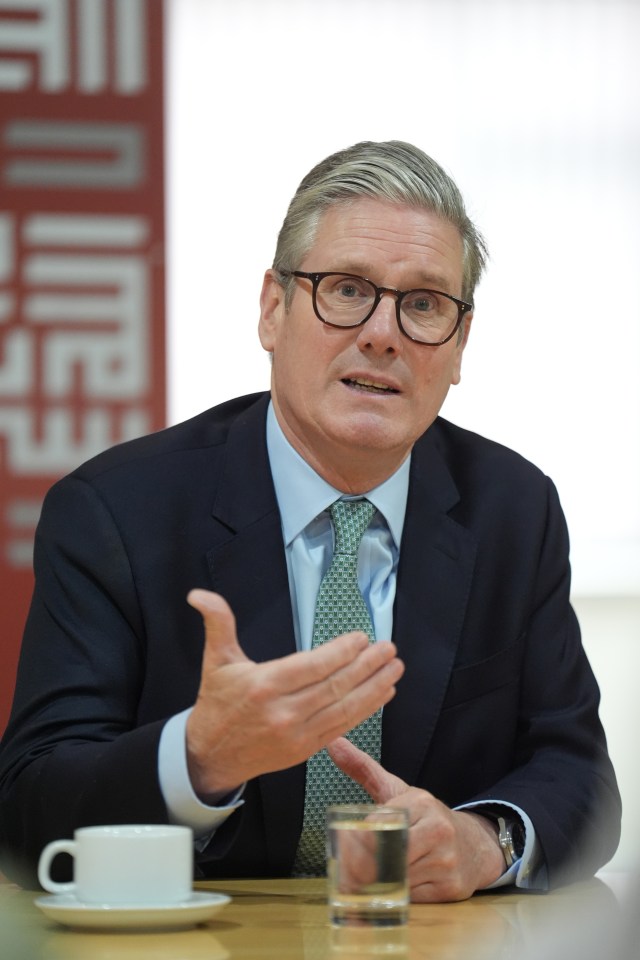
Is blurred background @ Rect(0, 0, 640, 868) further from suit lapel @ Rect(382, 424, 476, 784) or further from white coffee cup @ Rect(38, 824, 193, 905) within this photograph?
white coffee cup @ Rect(38, 824, 193, 905)

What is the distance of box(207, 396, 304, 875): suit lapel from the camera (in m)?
1.66

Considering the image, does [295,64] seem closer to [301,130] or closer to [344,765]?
[301,130]

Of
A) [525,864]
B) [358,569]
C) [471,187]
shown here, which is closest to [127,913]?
[525,864]

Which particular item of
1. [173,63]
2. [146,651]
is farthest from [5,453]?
[146,651]

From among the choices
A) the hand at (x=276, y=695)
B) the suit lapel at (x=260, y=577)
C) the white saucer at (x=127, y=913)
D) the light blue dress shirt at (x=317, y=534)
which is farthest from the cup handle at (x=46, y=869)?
the light blue dress shirt at (x=317, y=534)

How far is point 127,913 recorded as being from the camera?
111 cm

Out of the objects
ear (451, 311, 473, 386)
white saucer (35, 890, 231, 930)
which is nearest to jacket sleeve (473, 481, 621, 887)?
ear (451, 311, 473, 386)

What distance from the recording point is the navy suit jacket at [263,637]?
5.21 feet

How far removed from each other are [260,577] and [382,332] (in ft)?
1.18

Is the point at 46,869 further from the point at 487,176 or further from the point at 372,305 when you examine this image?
the point at 487,176

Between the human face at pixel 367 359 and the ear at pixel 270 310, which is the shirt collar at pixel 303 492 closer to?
the human face at pixel 367 359

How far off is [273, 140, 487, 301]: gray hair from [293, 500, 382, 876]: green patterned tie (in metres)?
0.36

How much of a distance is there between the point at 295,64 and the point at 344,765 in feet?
10.5

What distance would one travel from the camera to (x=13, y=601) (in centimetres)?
391
